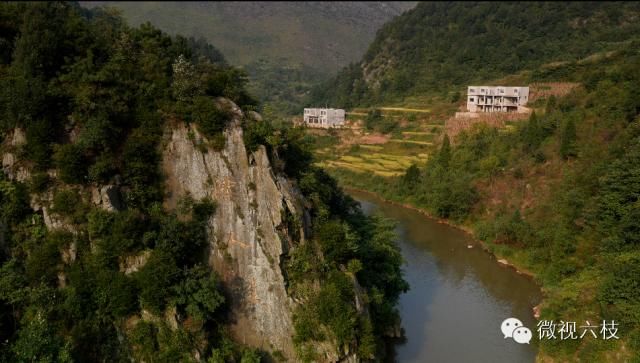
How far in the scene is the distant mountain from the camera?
129 meters

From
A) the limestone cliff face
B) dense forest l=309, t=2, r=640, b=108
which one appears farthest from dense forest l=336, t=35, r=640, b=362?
dense forest l=309, t=2, r=640, b=108

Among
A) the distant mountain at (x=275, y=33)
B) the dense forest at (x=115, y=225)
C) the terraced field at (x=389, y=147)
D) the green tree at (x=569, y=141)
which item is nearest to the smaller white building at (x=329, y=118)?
the terraced field at (x=389, y=147)

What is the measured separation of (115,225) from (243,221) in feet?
10.7

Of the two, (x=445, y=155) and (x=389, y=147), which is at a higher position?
(x=445, y=155)

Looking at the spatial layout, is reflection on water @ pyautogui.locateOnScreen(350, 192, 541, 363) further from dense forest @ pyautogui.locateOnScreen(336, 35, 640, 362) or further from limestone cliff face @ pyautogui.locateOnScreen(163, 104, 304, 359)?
limestone cliff face @ pyautogui.locateOnScreen(163, 104, 304, 359)

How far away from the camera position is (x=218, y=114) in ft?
46.5

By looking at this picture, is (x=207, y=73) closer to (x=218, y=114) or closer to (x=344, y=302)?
(x=218, y=114)

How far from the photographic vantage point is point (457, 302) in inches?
877

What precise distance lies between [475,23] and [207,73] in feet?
253

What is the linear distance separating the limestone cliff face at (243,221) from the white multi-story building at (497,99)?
36.1 m

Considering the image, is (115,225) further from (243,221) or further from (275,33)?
(275,33)

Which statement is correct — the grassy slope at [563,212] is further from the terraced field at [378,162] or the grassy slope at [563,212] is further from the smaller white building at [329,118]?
the smaller white building at [329,118]

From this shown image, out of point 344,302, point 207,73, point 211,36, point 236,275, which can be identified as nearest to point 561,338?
point 344,302

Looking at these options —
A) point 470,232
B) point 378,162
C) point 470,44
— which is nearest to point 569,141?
point 470,232
